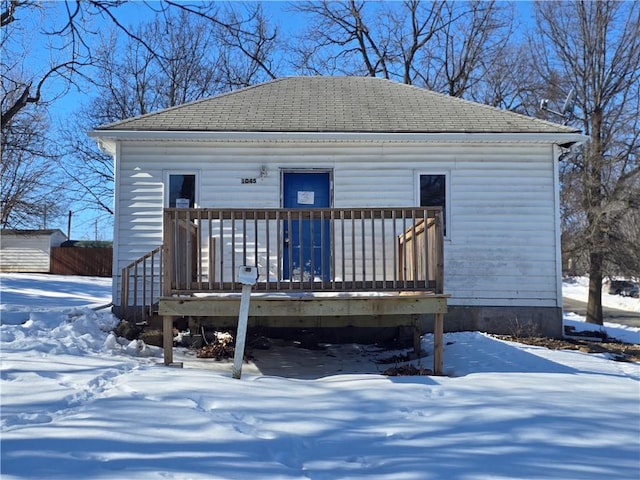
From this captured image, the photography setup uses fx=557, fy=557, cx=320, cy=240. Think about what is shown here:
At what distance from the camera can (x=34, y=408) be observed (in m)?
4.26

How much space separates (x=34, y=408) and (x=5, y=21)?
8853 mm

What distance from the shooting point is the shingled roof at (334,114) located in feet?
32.4

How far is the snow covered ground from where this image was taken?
3.37 metres

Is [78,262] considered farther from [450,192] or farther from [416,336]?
[416,336]

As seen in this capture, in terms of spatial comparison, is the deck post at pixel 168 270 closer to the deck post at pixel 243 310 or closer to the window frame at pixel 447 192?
the deck post at pixel 243 310

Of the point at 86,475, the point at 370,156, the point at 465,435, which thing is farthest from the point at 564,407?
the point at 370,156

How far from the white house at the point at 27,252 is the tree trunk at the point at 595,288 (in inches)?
1003

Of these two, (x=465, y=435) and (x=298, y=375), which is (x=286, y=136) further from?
(x=465, y=435)

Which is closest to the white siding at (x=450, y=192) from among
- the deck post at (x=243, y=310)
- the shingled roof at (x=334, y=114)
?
the shingled roof at (x=334, y=114)

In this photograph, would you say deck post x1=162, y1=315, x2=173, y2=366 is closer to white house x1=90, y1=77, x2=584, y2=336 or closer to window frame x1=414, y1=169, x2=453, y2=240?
white house x1=90, y1=77, x2=584, y2=336

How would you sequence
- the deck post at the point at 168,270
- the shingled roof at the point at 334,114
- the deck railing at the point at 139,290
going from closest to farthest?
the deck post at the point at 168,270
the deck railing at the point at 139,290
the shingled roof at the point at 334,114

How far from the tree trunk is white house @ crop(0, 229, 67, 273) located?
25.5m

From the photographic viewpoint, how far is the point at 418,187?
32.7 feet

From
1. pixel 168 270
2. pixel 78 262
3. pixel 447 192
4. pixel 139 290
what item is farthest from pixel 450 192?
pixel 78 262
